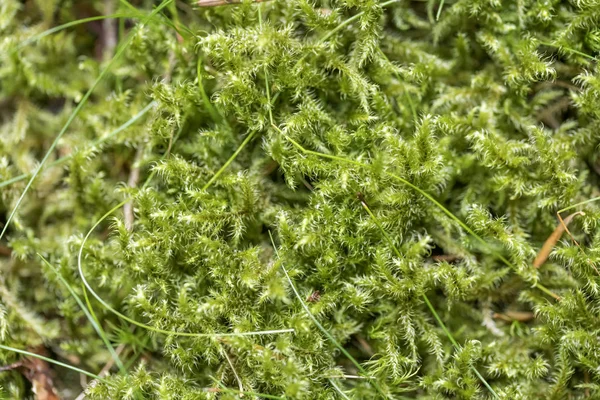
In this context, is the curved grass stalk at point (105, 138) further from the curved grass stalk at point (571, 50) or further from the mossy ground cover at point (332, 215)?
the curved grass stalk at point (571, 50)

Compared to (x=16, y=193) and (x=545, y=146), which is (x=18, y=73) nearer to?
(x=16, y=193)

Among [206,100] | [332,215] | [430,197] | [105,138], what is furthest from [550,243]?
[105,138]

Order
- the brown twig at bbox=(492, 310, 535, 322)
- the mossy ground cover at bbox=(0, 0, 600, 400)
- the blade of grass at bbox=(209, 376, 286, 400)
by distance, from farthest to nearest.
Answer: the brown twig at bbox=(492, 310, 535, 322) < the mossy ground cover at bbox=(0, 0, 600, 400) < the blade of grass at bbox=(209, 376, 286, 400)

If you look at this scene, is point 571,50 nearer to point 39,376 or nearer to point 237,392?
point 237,392

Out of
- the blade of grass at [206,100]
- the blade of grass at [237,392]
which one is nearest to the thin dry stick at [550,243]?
the blade of grass at [237,392]

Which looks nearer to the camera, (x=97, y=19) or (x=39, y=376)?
(x=39, y=376)

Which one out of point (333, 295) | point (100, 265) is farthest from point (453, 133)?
point (100, 265)

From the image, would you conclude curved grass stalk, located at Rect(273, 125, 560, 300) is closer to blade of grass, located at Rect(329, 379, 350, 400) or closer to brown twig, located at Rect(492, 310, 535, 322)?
brown twig, located at Rect(492, 310, 535, 322)

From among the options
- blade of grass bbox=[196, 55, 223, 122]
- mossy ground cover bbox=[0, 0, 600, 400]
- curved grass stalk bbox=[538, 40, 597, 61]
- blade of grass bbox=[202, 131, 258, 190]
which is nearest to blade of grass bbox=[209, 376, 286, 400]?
mossy ground cover bbox=[0, 0, 600, 400]

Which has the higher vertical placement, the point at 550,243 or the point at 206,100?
the point at 206,100
